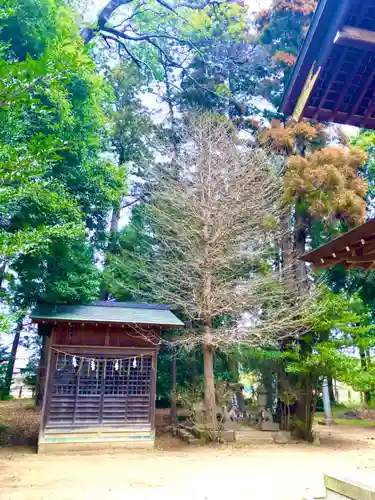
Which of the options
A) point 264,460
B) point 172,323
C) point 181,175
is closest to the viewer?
point 264,460

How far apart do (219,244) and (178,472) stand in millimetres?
6125

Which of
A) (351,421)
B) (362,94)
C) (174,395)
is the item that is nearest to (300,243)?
(174,395)

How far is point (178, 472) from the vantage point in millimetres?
7352

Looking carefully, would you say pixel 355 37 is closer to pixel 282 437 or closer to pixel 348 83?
pixel 348 83

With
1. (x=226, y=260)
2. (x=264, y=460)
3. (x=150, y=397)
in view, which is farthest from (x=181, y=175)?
(x=264, y=460)

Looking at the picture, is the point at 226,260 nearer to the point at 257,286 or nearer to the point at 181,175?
the point at 257,286

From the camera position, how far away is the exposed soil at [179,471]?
5906mm

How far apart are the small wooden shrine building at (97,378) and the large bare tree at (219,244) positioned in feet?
4.43

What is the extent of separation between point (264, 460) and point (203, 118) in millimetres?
10835

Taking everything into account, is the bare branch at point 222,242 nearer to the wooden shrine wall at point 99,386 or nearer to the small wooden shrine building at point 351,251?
the wooden shrine wall at point 99,386

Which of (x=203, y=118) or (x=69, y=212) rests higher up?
(x=203, y=118)

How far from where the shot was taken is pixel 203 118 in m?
13.6

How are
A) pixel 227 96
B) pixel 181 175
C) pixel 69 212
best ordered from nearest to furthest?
pixel 69 212, pixel 181 175, pixel 227 96

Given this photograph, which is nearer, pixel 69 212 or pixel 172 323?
pixel 69 212
